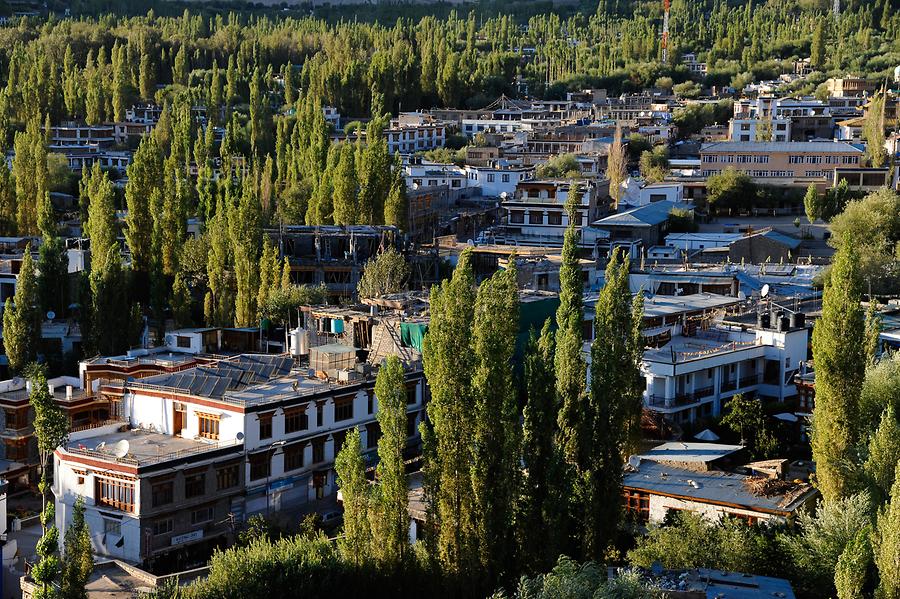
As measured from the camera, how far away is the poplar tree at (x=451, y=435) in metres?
14.3

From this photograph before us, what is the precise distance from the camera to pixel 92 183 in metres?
31.0

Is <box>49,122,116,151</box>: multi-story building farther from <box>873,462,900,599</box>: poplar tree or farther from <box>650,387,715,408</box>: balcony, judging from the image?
<box>873,462,900,599</box>: poplar tree

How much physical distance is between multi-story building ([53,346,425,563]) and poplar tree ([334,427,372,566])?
11.7 feet

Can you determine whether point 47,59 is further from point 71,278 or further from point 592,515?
point 592,515

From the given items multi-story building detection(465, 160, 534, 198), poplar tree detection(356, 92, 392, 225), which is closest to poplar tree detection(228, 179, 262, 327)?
poplar tree detection(356, 92, 392, 225)

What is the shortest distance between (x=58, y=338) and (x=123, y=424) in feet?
24.5

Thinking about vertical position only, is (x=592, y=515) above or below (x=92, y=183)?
below

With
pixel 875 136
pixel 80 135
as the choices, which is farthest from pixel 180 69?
pixel 875 136

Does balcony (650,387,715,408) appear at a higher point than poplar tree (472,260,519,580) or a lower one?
lower

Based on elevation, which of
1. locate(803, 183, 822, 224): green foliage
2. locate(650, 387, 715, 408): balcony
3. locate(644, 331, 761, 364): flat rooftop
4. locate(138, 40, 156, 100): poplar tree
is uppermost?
locate(138, 40, 156, 100): poplar tree

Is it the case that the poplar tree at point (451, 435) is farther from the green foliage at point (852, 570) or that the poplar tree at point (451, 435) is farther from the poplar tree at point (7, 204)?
the poplar tree at point (7, 204)

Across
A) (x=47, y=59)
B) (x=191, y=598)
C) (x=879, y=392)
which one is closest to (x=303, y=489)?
(x=191, y=598)

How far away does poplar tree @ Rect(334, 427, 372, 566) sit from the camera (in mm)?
14406

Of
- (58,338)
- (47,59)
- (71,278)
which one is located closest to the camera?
(58,338)
